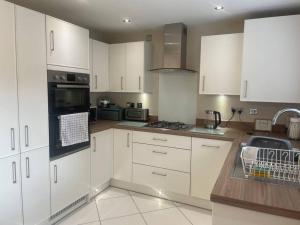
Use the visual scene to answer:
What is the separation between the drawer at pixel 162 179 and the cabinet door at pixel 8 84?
155 centimetres

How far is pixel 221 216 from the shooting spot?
1.03 meters

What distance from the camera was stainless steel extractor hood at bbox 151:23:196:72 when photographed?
2.88 m

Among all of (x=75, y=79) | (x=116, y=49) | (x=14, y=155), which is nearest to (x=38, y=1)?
(x=75, y=79)

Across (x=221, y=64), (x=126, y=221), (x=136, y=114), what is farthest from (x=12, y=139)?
(x=221, y=64)

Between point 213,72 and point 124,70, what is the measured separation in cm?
129

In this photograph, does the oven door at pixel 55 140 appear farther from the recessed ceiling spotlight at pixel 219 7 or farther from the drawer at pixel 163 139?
the recessed ceiling spotlight at pixel 219 7

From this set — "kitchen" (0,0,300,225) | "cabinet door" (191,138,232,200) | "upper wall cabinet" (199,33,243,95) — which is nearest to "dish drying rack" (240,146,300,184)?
"kitchen" (0,0,300,225)

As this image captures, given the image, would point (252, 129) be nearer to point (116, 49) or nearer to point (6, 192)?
point (116, 49)

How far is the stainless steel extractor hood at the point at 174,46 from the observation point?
9.44ft

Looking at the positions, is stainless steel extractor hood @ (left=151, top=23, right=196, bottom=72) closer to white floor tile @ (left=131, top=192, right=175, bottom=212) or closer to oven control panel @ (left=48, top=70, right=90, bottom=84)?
oven control panel @ (left=48, top=70, right=90, bottom=84)

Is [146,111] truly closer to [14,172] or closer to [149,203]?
[149,203]

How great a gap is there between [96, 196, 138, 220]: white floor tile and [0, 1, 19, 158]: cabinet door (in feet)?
4.05

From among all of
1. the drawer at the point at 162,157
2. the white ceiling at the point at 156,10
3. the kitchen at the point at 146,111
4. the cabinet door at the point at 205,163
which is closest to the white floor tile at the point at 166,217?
the kitchen at the point at 146,111

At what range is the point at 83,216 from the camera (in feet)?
7.98
